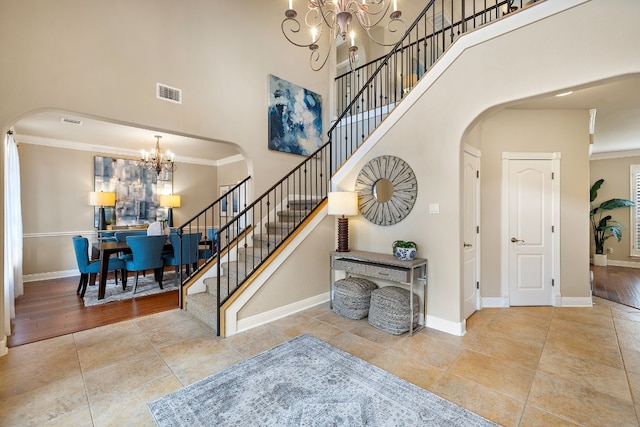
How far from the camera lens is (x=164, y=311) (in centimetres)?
386

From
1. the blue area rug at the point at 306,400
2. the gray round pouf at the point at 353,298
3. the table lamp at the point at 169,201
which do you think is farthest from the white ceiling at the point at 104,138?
the blue area rug at the point at 306,400

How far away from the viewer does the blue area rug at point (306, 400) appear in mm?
1833

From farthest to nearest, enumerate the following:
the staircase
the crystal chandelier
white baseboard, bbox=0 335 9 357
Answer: the crystal chandelier, the staircase, white baseboard, bbox=0 335 9 357

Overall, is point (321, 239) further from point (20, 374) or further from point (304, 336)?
point (20, 374)

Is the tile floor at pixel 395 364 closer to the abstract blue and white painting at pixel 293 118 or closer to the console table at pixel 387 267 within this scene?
the console table at pixel 387 267

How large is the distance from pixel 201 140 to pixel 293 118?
6.33 feet

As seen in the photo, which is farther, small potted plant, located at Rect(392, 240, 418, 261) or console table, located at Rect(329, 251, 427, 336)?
small potted plant, located at Rect(392, 240, 418, 261)

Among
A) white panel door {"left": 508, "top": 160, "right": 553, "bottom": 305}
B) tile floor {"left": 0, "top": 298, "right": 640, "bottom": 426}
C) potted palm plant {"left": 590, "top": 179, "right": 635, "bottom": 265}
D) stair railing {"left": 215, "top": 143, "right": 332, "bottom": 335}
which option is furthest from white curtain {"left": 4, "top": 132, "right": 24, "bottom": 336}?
potted palm plant {"left": 590, "top": 179, "right": 635, "bottom": 265}

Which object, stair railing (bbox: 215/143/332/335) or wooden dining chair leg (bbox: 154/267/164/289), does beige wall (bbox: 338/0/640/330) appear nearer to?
stair railing (bbox: 215/143/332/335)

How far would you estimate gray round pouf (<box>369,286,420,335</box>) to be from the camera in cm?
312

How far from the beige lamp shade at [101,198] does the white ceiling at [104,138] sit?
1.14m

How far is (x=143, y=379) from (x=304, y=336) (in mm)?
1522

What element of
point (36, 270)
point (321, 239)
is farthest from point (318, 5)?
point (36, 270)

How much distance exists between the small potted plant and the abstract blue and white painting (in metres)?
2.88
